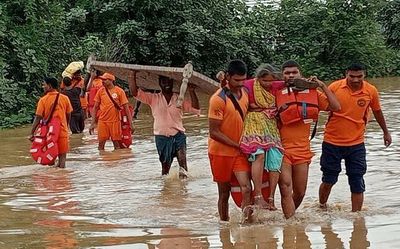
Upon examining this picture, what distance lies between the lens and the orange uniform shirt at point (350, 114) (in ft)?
26.8

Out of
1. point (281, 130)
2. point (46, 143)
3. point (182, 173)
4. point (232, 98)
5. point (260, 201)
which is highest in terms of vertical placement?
point (232, 98)

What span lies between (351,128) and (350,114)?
0.49ft

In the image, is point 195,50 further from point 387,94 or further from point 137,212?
point 137,212

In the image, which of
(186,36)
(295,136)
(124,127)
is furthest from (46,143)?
(186,36)

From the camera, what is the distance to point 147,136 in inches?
Answer: 664

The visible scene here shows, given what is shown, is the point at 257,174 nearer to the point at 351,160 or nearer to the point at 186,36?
the point at 351,160

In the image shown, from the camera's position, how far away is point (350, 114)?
8.17 metres

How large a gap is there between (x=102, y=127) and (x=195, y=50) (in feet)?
44.3

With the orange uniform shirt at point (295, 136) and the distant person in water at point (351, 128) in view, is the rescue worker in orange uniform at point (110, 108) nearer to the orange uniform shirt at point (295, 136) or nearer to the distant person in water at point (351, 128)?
the distant person in water at point (351, 128)

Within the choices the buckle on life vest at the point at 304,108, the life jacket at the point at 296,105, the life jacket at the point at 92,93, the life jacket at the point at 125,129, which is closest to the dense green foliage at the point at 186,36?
the life jacket at the point at 92,93

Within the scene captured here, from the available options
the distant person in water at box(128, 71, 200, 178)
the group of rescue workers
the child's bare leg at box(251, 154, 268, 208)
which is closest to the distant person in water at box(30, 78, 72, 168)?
A: the distant person in water at box(128, 71, 200, 178)

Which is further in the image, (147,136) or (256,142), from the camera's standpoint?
(147,136)

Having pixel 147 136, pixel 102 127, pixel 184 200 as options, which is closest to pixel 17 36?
pixel 147 136

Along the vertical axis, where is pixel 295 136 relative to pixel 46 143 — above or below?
above
